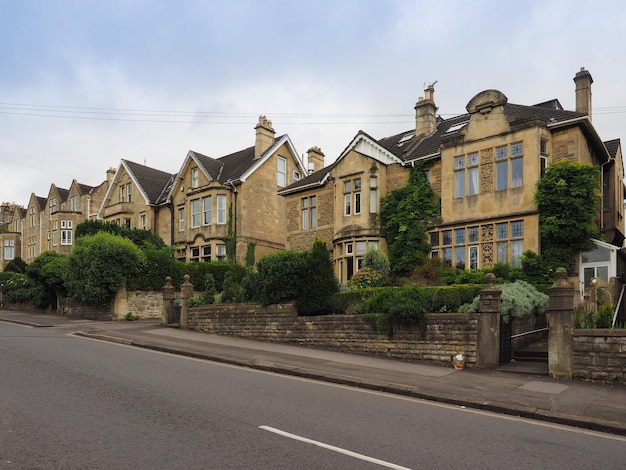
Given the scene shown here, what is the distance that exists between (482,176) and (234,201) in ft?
59.6

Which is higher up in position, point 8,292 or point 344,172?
point 344,172

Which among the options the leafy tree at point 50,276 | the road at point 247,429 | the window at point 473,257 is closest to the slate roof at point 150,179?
the leafy tree at point 50,276

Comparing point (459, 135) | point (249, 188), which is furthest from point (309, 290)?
point (249, 188)

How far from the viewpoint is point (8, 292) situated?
3903cm

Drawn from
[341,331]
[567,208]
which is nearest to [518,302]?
[341,331]

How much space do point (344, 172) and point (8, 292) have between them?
89.6 feet

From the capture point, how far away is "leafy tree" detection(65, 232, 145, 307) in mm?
26766

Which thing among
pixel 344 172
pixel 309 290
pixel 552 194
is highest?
pixel 344 172

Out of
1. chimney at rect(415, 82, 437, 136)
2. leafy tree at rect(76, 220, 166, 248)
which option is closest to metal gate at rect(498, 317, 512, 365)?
chimney at rect(415, 82, 437, 136)

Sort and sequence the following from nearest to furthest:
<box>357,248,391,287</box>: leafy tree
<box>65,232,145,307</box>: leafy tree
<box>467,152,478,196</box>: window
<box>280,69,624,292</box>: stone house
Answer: <box>280,69,624,292</box>: stone house, <box>467,152,478,196</box>: window, <box>357,248,391,287</box>: leafy tree, <box>65,232,145,307</box>: leafy tree

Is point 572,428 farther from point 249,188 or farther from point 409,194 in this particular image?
point 249,188

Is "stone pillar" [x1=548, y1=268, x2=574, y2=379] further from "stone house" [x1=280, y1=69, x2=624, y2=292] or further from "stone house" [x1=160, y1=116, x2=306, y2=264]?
"stone house" [x1=160, y1=116, x2=306, y2=264]

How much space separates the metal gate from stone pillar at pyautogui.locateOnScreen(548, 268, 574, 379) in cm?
149

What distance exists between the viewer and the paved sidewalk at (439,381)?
365 inches
